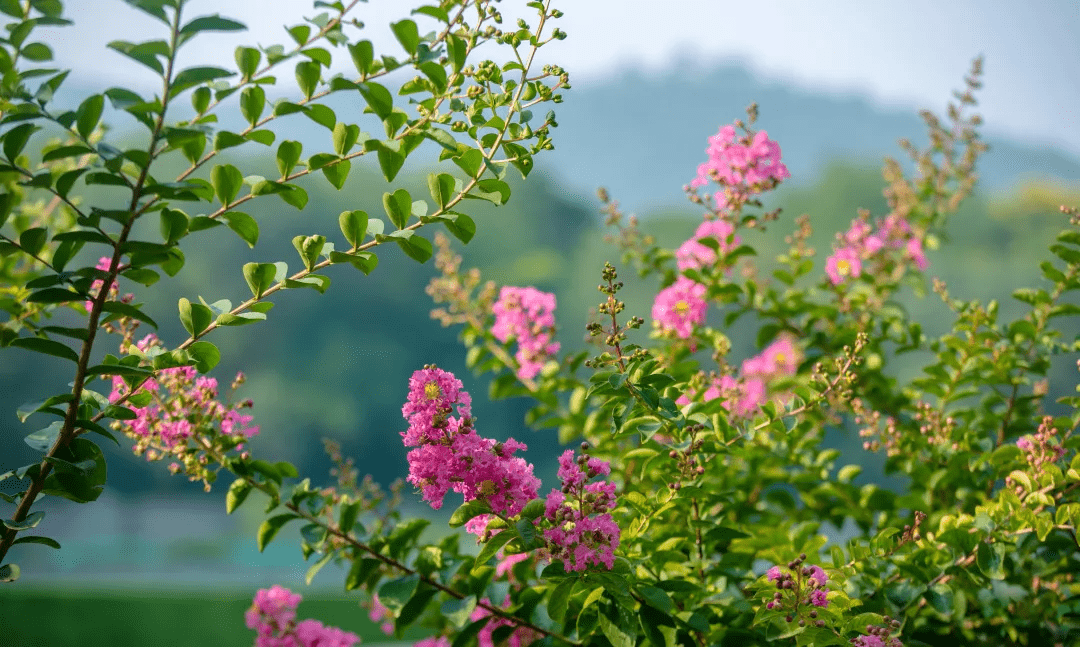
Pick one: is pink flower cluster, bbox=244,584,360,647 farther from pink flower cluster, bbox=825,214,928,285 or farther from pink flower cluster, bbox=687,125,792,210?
pink flower cluster, bbox=825,214,928,285

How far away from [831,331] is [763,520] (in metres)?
0.40

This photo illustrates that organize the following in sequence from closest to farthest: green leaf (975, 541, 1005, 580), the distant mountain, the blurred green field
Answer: green leaf (975, 541, 1005, 580), the blurred green field, the distant mountain

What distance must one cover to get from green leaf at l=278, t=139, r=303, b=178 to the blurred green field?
312cm

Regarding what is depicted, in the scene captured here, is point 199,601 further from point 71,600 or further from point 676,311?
point 676,311

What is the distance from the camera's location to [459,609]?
2.79 ft

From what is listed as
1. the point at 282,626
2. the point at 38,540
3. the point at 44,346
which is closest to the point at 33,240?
the point at 44,346

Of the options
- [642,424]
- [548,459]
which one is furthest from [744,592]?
[548,459]

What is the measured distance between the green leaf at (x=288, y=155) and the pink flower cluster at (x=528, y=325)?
2.28 feet

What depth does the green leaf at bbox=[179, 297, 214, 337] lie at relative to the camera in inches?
32.6

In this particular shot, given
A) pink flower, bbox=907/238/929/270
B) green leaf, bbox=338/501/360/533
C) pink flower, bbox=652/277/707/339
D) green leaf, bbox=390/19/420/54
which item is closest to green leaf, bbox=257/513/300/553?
green leaf, bbox=338/501/360/533

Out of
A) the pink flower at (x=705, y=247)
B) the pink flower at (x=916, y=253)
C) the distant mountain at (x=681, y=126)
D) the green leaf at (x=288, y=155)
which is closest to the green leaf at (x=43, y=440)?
the green leaf at (x=288, y=155)

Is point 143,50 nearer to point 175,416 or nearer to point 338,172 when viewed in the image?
point 338,172

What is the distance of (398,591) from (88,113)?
55 cm

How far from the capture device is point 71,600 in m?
3.56
